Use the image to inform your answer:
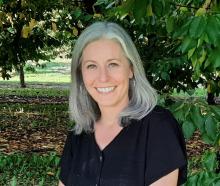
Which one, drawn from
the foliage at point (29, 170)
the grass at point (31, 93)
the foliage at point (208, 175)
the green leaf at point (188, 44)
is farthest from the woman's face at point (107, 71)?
the grass at point (31, 93)

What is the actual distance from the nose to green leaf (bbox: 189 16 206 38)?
39 centimetres

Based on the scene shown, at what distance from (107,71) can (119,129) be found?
0.26 metres

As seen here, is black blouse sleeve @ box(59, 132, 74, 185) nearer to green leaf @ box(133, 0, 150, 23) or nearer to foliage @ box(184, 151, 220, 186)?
foliage @ box(184, 151, 220, 186)

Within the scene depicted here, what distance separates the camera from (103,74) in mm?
2225

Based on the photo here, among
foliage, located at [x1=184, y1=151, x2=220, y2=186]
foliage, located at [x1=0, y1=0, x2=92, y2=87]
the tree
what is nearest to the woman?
foliage, located at [x1=184, y1=151, x2=220, y2=186]

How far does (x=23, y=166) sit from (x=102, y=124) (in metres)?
4.64

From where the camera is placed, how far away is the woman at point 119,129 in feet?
6.97

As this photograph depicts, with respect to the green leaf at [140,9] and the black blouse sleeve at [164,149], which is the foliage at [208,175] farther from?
the green leaf at [140,9]

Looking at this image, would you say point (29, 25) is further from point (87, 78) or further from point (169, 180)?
point (169, 180)

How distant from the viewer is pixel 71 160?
2.44 m

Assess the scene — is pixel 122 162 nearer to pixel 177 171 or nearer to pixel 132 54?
pixel 177 171

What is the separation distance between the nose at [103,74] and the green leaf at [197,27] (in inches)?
15.4

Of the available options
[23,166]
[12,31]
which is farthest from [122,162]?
[12,31]

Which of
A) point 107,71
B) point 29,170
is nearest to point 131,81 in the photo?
point 107,71
